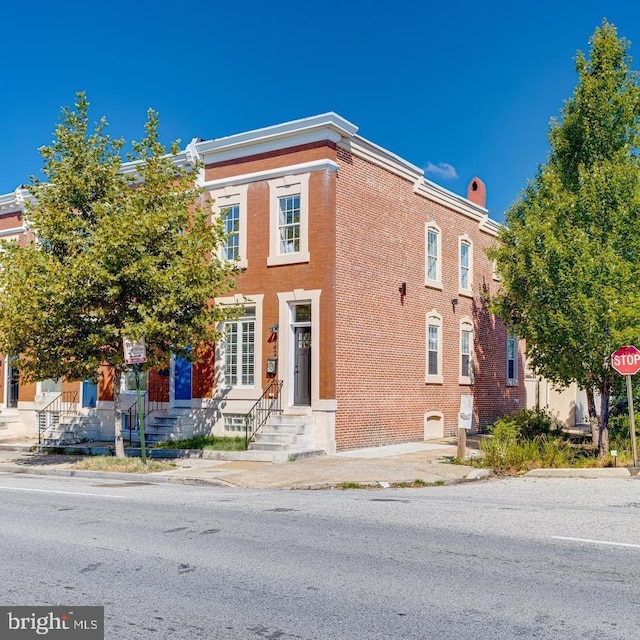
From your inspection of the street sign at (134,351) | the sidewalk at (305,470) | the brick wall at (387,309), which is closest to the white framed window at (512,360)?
the brick wall at (387,309)

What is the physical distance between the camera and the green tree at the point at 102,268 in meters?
15.9

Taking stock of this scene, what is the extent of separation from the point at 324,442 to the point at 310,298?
12.1 ft

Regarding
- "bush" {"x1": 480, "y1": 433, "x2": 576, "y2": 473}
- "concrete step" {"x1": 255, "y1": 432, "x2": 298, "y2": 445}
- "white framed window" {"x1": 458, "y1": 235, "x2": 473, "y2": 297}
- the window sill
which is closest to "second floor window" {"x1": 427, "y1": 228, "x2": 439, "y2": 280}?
"white framed window" {"x1": 458, "y1": 235, "x2": 473, "y2": 297}

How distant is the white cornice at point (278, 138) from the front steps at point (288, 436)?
23.9ft

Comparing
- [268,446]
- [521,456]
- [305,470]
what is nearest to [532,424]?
[521,456]

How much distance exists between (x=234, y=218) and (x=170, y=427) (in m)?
6.15

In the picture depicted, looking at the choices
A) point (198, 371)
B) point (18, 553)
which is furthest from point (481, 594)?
point (198, 371)

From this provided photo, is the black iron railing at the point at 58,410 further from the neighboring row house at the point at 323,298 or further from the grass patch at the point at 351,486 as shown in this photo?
the grass patch at the point at 351,486

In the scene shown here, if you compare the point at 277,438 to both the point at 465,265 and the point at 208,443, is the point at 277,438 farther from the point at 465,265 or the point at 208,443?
the point at 465,265

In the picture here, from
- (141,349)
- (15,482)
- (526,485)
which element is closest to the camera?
(526,485)

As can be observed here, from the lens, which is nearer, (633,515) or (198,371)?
(633,515)

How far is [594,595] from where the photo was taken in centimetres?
611

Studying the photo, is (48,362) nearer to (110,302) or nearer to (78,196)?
(110,302)

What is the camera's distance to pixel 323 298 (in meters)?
19.2
